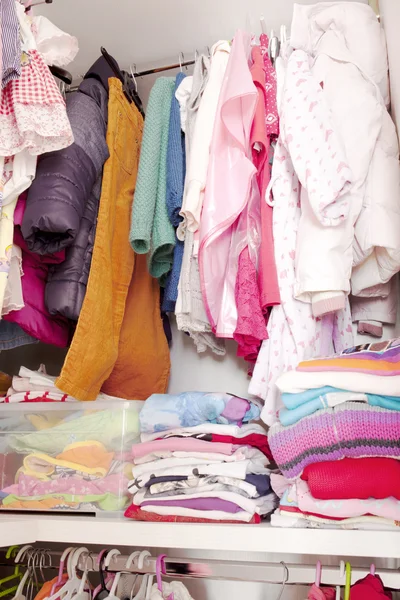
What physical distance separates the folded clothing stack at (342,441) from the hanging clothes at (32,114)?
0.67 m

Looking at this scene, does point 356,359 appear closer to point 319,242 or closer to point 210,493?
point 319,242

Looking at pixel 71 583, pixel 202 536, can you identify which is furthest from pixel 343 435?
pixel 71 583

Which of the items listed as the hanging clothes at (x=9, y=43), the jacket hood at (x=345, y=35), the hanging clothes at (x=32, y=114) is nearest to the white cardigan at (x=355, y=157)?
the jacket hood at (x=345, y=35)

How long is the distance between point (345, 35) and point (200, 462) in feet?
3.51

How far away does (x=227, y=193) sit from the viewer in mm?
1323

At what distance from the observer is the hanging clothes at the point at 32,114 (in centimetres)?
121

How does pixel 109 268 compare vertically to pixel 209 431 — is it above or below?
above

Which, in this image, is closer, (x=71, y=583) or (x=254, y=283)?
(x=71, y=583)

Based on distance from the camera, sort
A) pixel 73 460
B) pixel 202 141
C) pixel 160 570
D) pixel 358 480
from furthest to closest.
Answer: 1. pixel 202 141
2. pixel 73 460
3. pixel 160 570
4. pixel 358 480

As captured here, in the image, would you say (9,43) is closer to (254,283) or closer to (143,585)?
(254,283)

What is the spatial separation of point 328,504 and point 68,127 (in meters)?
0.88

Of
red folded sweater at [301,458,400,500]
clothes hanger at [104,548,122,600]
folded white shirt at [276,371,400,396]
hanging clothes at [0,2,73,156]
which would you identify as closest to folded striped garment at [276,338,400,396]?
folded white shirt at [276,371,400,396]

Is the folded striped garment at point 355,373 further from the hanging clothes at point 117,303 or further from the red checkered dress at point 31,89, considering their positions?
the red checkered dress at point 31,89

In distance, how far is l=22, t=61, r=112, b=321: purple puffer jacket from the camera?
1.24m
